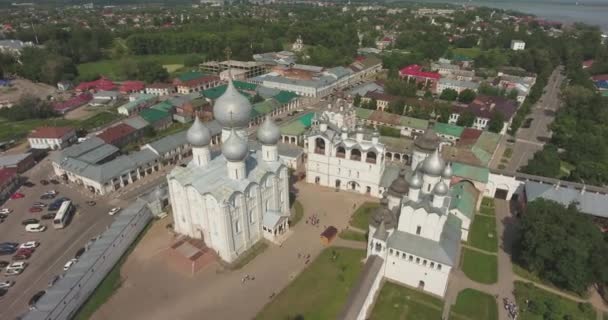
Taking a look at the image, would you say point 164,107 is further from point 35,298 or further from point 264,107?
point 35,298

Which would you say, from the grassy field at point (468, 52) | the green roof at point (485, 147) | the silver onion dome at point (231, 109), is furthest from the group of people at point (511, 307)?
the grassy field at point (468, 52)

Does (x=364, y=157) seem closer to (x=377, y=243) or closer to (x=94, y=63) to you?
(x=377, y=243)

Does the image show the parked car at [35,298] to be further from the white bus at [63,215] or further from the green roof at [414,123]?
the green roof at [414,123]

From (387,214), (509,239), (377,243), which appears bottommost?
(509,239)

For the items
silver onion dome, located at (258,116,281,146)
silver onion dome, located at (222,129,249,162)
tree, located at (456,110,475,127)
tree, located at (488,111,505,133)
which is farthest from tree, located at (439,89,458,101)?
silver onion dome, located at (222,129,249,162)

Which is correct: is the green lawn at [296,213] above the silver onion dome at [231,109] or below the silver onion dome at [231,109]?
below

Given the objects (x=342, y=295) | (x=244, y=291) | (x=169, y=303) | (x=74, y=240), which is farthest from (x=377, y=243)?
(x=74, y=240)

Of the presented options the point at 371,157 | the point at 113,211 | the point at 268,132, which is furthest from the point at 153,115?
the point at 371,157
